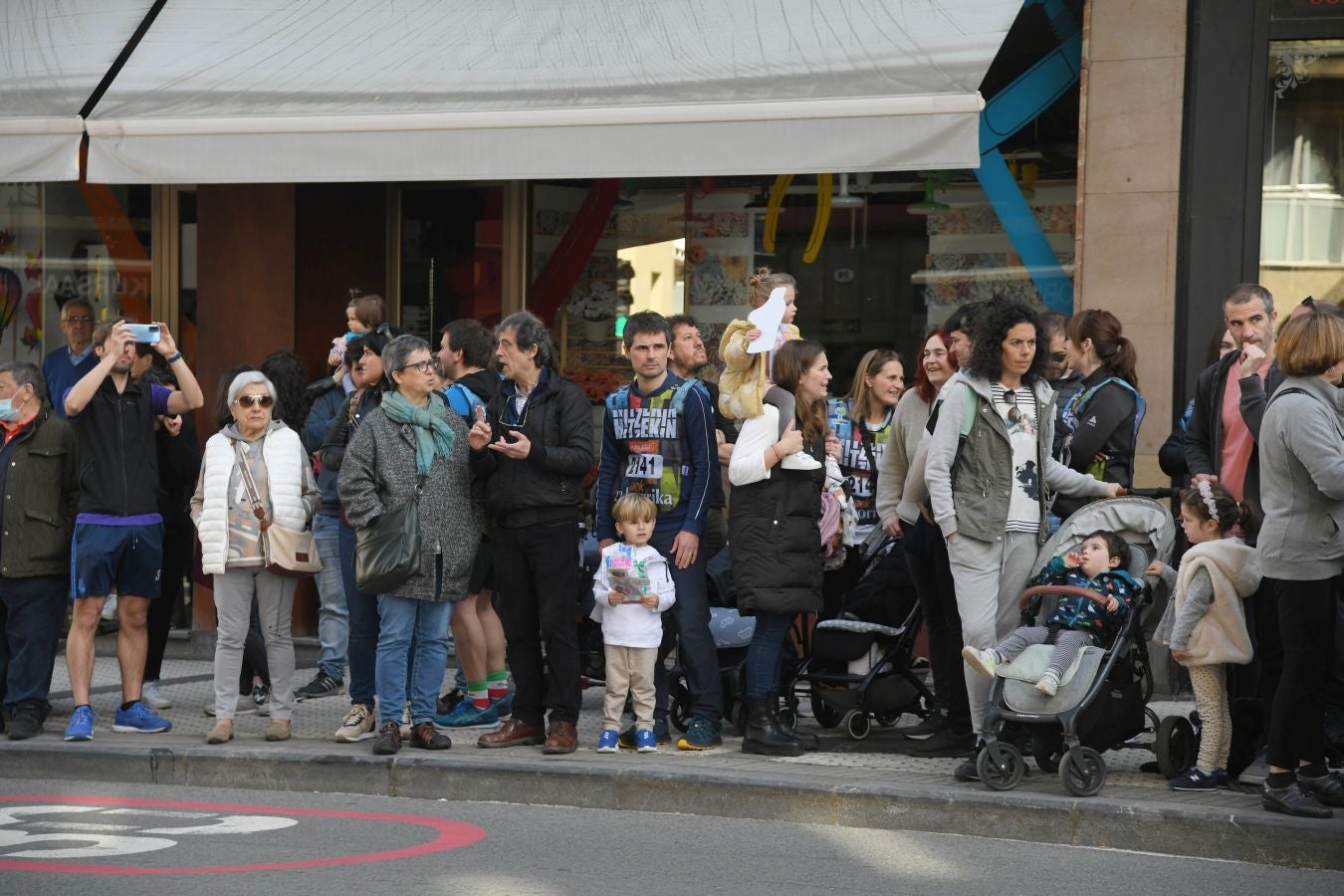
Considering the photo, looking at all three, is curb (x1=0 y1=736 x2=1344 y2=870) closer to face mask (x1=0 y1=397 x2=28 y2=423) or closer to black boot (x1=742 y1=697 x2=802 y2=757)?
black boot (x1=742 y1=697 x2=802 y2=757)

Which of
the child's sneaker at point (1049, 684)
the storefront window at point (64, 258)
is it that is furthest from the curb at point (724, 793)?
the storefront window at point (64, 258)

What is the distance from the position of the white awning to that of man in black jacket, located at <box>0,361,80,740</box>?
2063mm

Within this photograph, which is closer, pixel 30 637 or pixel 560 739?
pixel 560 739

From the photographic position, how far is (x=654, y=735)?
342 inches

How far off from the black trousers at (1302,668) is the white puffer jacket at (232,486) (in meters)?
4.72

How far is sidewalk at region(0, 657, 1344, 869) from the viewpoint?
7.15 m

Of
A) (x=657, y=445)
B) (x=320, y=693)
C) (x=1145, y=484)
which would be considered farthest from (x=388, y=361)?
(x=1145, y=484)

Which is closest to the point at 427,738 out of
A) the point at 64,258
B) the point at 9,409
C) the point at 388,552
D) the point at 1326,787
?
the point at 388,552

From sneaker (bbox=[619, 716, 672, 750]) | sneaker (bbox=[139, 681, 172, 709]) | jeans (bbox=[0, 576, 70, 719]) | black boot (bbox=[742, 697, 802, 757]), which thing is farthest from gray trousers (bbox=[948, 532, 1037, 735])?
jeans (bbox=[0, 576, 70, 719])

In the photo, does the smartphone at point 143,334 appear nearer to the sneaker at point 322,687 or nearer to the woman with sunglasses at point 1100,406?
the sneaker at point 322,687

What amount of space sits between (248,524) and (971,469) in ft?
11.7

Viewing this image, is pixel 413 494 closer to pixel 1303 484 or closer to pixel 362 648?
pixel 362 648

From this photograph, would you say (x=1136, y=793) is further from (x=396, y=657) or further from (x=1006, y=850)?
(x=396, y=657)

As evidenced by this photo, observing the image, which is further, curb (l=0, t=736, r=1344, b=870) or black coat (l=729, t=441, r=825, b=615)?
black coat (l=729, t=441, r=825, b=615)
